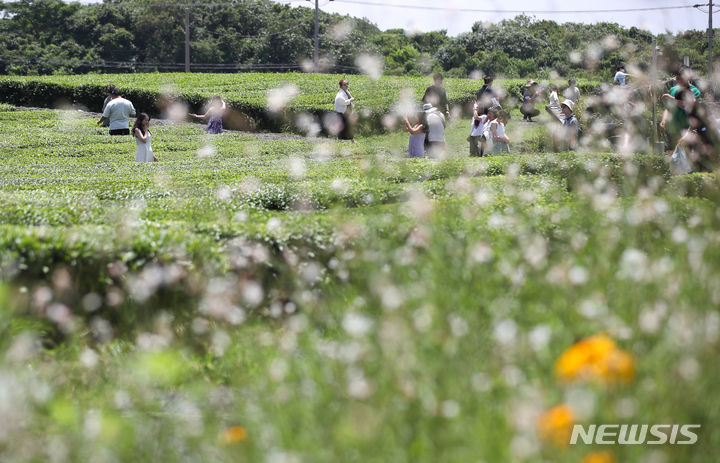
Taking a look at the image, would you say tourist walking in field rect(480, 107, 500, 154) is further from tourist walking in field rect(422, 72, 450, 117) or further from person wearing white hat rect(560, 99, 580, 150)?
person wearing white hat rect(560, 99, 580, 150)

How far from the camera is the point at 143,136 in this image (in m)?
12.4

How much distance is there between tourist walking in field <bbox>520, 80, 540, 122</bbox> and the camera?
2356 cm

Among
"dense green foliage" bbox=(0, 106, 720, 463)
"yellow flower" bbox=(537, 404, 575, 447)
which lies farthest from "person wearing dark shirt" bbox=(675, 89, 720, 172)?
"yellow flower" bbox=(537, 404, 575, 447)

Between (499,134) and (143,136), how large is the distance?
237 inches

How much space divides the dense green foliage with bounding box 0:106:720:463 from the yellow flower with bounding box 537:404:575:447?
30 millimetres

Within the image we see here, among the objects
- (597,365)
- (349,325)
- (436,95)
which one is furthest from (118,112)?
(597,365)

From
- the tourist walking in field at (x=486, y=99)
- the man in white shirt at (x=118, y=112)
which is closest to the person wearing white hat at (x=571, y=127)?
the tourist walking in field at (x=486, y=99)

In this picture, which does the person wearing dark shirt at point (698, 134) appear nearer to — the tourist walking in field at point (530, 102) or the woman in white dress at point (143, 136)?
the woman in white dress at point (143, 136)

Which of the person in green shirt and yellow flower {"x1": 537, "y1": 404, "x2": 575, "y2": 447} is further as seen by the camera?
the person in green shirt

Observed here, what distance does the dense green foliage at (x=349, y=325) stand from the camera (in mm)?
2748

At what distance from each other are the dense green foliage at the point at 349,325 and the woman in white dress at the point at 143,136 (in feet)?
15.4

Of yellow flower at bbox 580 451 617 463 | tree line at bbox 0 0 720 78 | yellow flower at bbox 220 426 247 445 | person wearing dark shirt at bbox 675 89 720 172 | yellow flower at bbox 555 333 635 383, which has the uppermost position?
tree line at bbox 0 0 720 78

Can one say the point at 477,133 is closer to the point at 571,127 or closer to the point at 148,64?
the point at 571,127

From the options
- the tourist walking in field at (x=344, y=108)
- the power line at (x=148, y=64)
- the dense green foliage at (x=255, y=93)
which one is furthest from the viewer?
the power line at (x=148, y=64)
